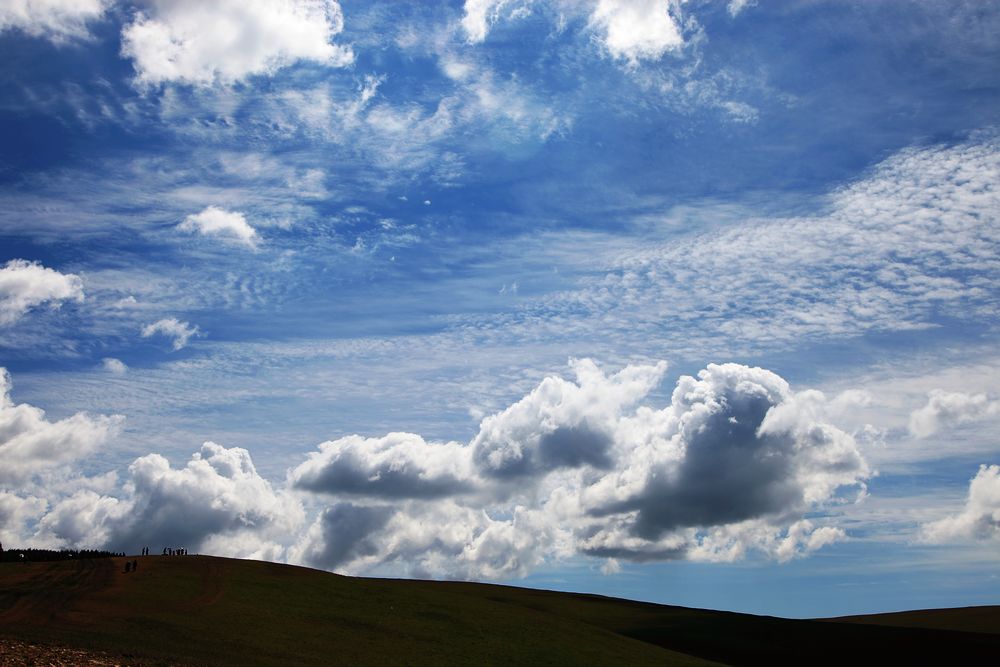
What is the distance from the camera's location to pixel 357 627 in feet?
207

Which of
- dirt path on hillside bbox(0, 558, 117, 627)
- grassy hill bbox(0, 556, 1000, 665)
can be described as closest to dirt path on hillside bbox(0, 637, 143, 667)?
grassy hill bbox(0, 556, 1000, 665)

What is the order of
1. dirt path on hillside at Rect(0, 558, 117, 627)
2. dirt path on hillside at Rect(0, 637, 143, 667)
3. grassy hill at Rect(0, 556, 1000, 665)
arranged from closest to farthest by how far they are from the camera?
dirt path on hillside at Rect(0, 637, 143, 667) → grassy hill at Rect(0, 556, 1000, 665) → dirt path on hillside at Rect(0, 558, 117, 627)

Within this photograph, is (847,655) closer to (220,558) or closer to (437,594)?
(437,594)

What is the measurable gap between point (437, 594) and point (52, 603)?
37479mm

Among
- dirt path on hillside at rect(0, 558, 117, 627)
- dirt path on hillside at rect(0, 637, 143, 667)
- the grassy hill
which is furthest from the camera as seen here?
dirt path on hillside at rect(0, 558, 117, 627)

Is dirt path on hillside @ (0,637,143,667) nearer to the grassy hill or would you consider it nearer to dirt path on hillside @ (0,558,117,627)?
the grassy hill

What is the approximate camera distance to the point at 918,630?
9775 centimetres

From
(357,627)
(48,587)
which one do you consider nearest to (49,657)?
(48,587)

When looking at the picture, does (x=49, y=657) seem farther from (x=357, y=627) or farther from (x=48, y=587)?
(x=357, y=627)

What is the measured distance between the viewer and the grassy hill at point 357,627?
5159cm

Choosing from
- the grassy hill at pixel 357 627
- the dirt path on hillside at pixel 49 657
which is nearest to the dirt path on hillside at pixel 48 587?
the grassy hill at pixel 357 627

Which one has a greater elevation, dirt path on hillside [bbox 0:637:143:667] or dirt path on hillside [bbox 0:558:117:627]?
dirt path on hillside [bbox 0:558:117:627]

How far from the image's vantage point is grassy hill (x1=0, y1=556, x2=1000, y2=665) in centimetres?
5159

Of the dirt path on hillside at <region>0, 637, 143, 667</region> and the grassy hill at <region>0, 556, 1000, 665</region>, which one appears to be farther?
the grassy hill at <region>0, 556, 1000, 665</region>
